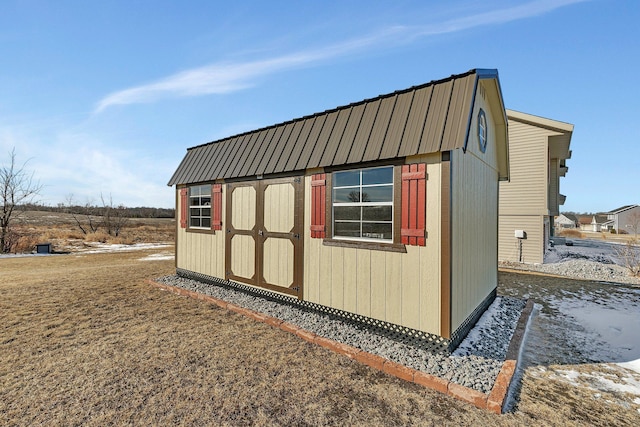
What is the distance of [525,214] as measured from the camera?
1127 centimetres

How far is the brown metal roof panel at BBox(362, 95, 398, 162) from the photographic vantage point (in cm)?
413

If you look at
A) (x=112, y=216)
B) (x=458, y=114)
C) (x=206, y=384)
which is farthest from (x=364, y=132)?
(x=112, y=216)

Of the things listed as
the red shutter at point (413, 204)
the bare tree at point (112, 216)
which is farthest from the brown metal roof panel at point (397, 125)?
the bare tree at point (112, 216)

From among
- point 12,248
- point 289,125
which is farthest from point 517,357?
point 12,248

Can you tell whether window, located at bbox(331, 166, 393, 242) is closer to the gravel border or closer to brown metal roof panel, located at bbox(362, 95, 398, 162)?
brown metal roof panel, located at bbox(362, 95, 398, 162)

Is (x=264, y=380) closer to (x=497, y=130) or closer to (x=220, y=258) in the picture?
(x=220, y=258)

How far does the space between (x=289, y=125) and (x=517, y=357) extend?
17.4ft

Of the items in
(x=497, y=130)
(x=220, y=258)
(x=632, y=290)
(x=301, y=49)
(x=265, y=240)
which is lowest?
(x=632, y=290)

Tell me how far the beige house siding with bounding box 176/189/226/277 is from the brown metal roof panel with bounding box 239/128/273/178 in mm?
1031

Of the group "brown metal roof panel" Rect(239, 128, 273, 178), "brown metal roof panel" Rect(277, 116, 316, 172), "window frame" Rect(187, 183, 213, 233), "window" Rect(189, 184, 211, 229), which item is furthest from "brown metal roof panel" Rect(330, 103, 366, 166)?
"window" Rect(189, 184, 211, 229)

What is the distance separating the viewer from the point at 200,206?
7.38 metres

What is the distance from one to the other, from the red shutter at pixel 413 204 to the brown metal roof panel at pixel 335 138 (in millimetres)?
1237

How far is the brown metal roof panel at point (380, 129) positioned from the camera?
4.13 meters

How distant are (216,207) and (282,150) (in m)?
2.43
